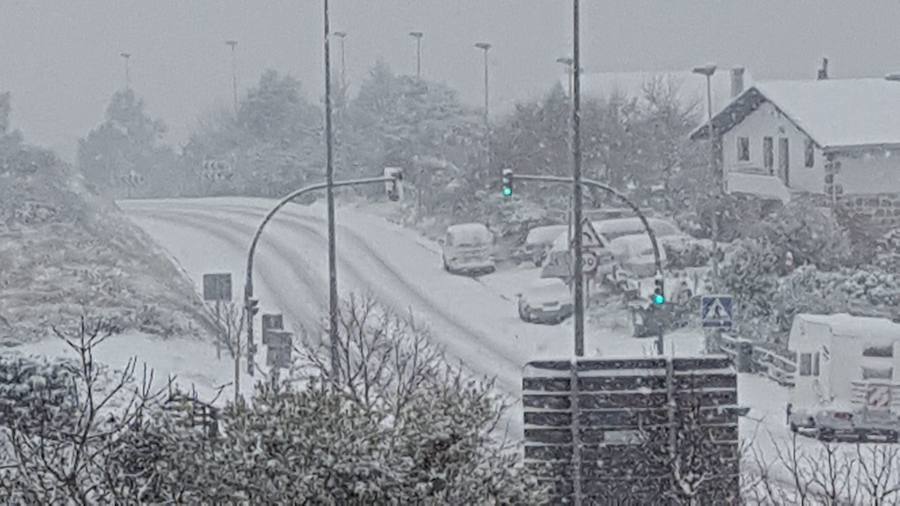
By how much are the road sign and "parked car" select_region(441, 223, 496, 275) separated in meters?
18.2

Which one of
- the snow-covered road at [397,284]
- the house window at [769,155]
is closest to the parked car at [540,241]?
the snow-covered road at [397,284]

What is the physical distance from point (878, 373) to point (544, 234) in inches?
1033

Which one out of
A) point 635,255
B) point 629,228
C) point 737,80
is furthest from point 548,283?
point 737,80

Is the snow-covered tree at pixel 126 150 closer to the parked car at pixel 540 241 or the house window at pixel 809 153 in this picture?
the parked car at pixel 540 241

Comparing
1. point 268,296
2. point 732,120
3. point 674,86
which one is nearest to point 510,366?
point 268,296

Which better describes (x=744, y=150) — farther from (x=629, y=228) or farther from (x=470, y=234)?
(x=470, y=234)

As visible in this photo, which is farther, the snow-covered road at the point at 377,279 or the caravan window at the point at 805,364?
the snow-covered road at the point at 377,279

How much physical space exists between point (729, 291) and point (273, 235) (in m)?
25.5

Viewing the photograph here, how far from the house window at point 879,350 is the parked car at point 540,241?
23.7 metres

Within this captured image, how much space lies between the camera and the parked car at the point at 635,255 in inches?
1868

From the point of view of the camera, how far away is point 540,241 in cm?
5328

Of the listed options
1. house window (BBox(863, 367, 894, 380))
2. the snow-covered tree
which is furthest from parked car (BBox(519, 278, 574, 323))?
the snow-covered tree

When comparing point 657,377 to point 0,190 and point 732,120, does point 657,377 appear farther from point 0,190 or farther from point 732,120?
point 0,190

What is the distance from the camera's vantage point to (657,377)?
12.8m
